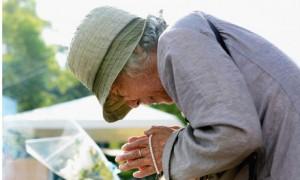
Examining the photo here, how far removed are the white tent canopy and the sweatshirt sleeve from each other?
2.71m

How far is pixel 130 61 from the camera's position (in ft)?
4.14

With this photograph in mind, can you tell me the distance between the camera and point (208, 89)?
3.50 ft

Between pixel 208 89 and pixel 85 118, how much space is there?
3.10 m

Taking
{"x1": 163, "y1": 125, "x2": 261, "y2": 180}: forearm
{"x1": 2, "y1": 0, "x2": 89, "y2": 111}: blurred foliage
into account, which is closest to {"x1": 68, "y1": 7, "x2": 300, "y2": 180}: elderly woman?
{"x1": 163, "y1": 125, "x2": 261, "y2": 180}: forearm

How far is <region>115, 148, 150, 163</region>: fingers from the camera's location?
125 cm

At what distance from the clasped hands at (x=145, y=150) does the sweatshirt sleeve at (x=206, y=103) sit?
9 cm

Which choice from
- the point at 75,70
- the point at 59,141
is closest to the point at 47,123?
the point at 59,141

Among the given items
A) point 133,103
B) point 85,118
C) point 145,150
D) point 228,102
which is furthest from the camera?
point 85,118

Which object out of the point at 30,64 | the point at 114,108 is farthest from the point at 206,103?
the point at 30,64

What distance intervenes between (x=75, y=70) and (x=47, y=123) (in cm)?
303

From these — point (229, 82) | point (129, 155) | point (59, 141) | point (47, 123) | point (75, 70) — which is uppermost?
point (229, 82)

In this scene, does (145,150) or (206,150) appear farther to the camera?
(145,150)

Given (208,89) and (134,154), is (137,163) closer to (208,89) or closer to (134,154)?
(134,154)

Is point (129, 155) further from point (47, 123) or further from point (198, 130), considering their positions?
point (47, 123)
